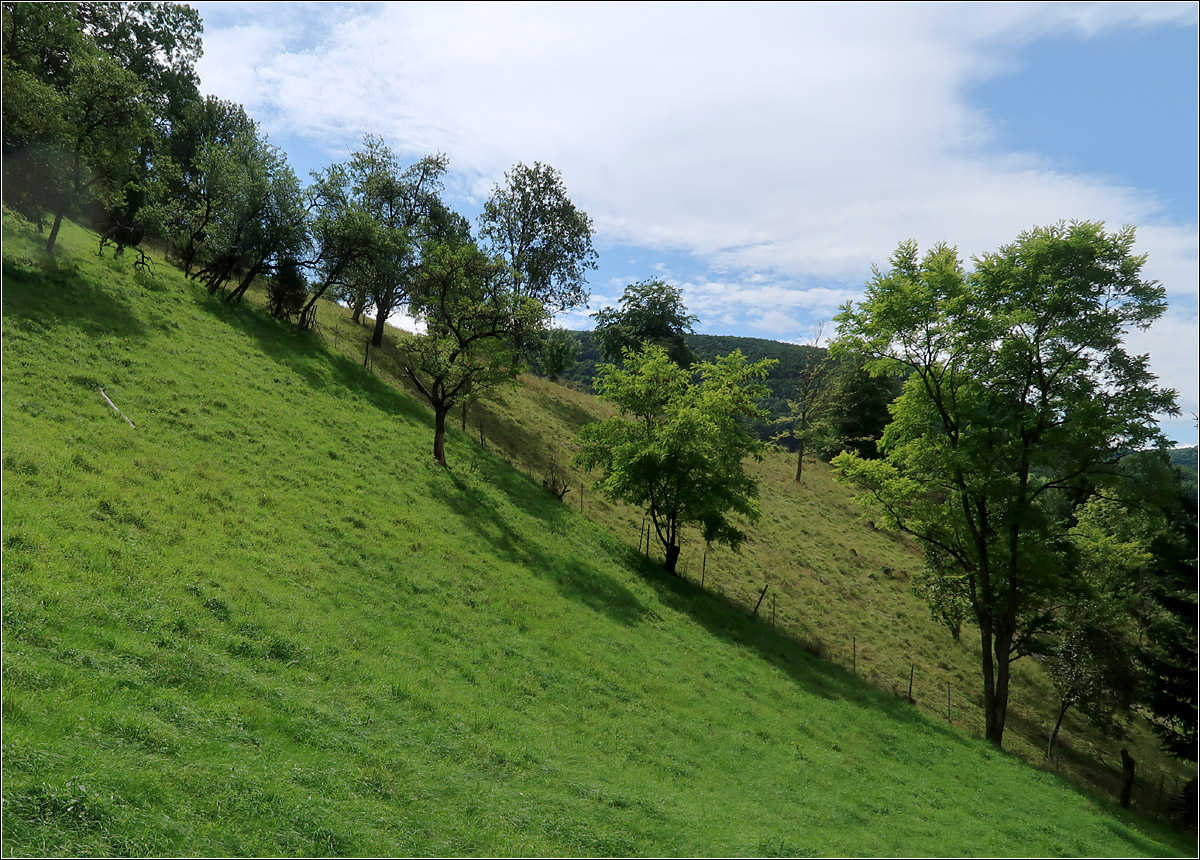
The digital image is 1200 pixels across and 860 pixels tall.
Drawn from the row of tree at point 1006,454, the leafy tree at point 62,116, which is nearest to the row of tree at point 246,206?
the leafy tree at point 62,116

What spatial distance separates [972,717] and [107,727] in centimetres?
3566

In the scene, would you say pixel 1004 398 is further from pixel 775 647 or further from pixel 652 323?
pixel 652 323

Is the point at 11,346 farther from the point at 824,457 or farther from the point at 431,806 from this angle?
the point at 824,457

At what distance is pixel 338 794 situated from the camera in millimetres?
8883

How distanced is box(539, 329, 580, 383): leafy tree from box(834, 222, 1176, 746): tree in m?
32.3

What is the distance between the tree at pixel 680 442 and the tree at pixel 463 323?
6069 millimetres

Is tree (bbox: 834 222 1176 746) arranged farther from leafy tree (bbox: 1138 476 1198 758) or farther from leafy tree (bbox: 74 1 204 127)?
leafy tree (bbox: 74 1 204 127)

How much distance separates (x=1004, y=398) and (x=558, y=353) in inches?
1595

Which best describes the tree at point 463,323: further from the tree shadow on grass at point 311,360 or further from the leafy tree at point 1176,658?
the leafy tree at point 1176,658

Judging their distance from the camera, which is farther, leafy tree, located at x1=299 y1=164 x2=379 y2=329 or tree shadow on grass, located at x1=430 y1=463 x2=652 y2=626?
leafy tree, located at x1=299 y1=164 x2=379 y2=329

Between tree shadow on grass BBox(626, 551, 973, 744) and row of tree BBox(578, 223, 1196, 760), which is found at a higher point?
row of tree BBox(578, 223, 1196, 760)

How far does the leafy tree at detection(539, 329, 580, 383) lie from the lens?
55031 mm

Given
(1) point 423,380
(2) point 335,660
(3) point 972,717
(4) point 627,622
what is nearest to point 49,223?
(1) point 423,380

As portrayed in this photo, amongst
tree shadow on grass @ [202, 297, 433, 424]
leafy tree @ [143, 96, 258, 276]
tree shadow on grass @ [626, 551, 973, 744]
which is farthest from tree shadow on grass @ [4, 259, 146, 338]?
tree shadow on grass @ [626, 551, 973, 744]
